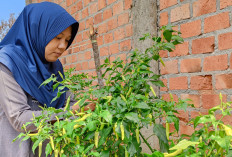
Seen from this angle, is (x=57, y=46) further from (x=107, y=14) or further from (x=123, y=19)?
(x=107, y=14)

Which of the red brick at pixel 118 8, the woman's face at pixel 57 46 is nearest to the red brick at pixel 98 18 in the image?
the red brick at pixel 118 8

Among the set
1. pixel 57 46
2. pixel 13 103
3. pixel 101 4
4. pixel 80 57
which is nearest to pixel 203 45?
pixel 57 46

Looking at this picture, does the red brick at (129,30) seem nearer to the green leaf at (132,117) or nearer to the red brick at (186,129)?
the red brick at (186,129)

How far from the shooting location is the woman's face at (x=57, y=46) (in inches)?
69.4

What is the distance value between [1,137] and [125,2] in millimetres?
1494

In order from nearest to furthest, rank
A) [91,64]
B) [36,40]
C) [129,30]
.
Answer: [36,40]
[129,30]
[91,64]

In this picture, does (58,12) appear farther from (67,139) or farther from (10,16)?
(10,16)

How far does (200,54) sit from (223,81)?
0.24 m

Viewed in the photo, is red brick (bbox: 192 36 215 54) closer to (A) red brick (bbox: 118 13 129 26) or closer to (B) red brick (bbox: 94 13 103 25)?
(A) red brick (bbox: 118 13 129 26)

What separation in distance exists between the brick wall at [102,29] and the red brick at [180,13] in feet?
1.57

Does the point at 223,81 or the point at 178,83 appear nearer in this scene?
the point at 223,81

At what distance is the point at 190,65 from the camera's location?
1.68m

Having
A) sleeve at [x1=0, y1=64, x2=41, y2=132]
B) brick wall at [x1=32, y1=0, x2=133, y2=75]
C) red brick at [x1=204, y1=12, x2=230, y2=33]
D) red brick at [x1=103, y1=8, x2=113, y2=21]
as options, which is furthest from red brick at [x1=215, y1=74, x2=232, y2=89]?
red brick at [x1=103, y1=8, x2=113, y2=21]

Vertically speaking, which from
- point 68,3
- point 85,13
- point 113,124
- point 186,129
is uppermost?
point 68,3
